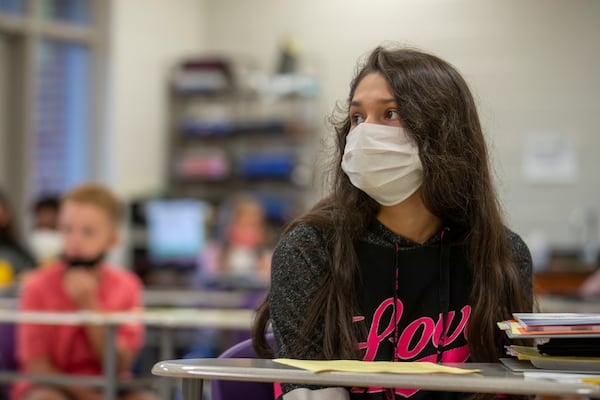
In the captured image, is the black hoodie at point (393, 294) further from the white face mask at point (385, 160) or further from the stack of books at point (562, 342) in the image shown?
the stack of books at point (562, 342)

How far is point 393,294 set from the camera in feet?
5.74

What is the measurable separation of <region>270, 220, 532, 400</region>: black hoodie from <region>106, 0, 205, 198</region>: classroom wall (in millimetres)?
7544

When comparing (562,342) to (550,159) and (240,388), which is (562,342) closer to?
(240,388)

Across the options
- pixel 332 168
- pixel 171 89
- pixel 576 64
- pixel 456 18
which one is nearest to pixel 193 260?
pixel 171 89

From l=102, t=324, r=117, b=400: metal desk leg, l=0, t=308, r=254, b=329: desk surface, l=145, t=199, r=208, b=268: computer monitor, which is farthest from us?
l=145, t=199, r=208, b=268: computer monitor

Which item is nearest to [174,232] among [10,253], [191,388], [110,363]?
[10,253]

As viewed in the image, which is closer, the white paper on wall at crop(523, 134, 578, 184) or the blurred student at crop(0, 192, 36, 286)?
the blurred student at crop(0, 192, 36, 286)

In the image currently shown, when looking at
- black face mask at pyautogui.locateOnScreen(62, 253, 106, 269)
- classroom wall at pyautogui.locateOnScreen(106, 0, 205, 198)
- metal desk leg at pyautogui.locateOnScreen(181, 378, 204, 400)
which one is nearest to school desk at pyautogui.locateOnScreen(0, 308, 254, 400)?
black face mask at pyautogui.locateOnScreen(62, 253, 106, 269)

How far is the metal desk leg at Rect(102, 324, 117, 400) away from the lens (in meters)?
3.08

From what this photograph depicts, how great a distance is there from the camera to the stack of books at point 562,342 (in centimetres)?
144

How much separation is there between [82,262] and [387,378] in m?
2.19

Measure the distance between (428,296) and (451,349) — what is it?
0.10m

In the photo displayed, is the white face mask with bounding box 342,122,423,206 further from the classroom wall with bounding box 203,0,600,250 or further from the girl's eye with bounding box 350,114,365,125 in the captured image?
the classroom wall with bounding box 203,0,600,250

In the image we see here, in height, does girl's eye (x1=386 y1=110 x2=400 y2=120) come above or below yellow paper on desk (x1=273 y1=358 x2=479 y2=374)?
above
